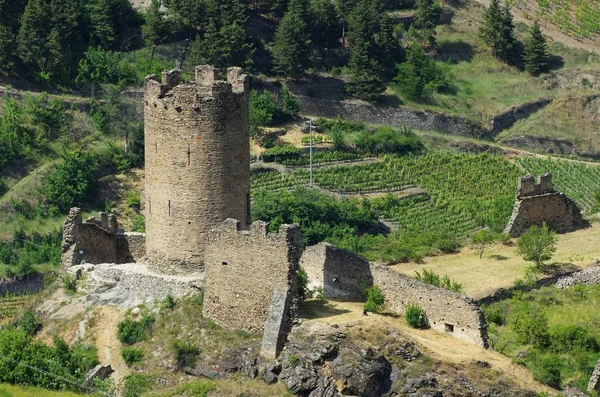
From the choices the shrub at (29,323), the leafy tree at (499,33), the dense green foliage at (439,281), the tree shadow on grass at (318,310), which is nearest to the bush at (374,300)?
the tree shadow on grass at (318,310)

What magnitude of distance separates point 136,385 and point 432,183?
33.9 metres

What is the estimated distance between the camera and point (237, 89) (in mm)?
43031

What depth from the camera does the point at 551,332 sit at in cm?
4209

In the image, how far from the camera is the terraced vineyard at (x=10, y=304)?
6003 centimetres

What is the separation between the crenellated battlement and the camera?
42.1m

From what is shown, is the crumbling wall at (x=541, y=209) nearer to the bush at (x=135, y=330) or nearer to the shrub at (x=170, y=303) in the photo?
the shrub at (x=170, y=303)

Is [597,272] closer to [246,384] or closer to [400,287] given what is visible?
[400,287]

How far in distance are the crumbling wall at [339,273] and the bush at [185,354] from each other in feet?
14.2

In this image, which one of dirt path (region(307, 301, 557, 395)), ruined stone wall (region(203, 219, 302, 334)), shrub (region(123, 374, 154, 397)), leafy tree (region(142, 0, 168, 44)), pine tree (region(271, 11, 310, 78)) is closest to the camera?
dirt path (region(307, 301, 557, 395))

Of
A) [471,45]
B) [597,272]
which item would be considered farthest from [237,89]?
[471,45]

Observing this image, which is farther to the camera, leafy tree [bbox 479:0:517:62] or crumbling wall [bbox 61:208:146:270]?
leafy tree [bbox 479:0:517:62]

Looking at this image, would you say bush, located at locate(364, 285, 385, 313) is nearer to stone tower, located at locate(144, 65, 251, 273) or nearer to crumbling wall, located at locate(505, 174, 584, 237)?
stone tower, located at locate(144, 65, 251, 273)

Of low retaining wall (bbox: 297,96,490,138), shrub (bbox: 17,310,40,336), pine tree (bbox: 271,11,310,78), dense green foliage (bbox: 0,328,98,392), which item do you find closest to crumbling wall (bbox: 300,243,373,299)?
dense green foliage (bbox: 0,328,98,392)

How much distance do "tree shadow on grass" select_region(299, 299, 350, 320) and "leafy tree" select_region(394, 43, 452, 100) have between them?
4074 centimetres
